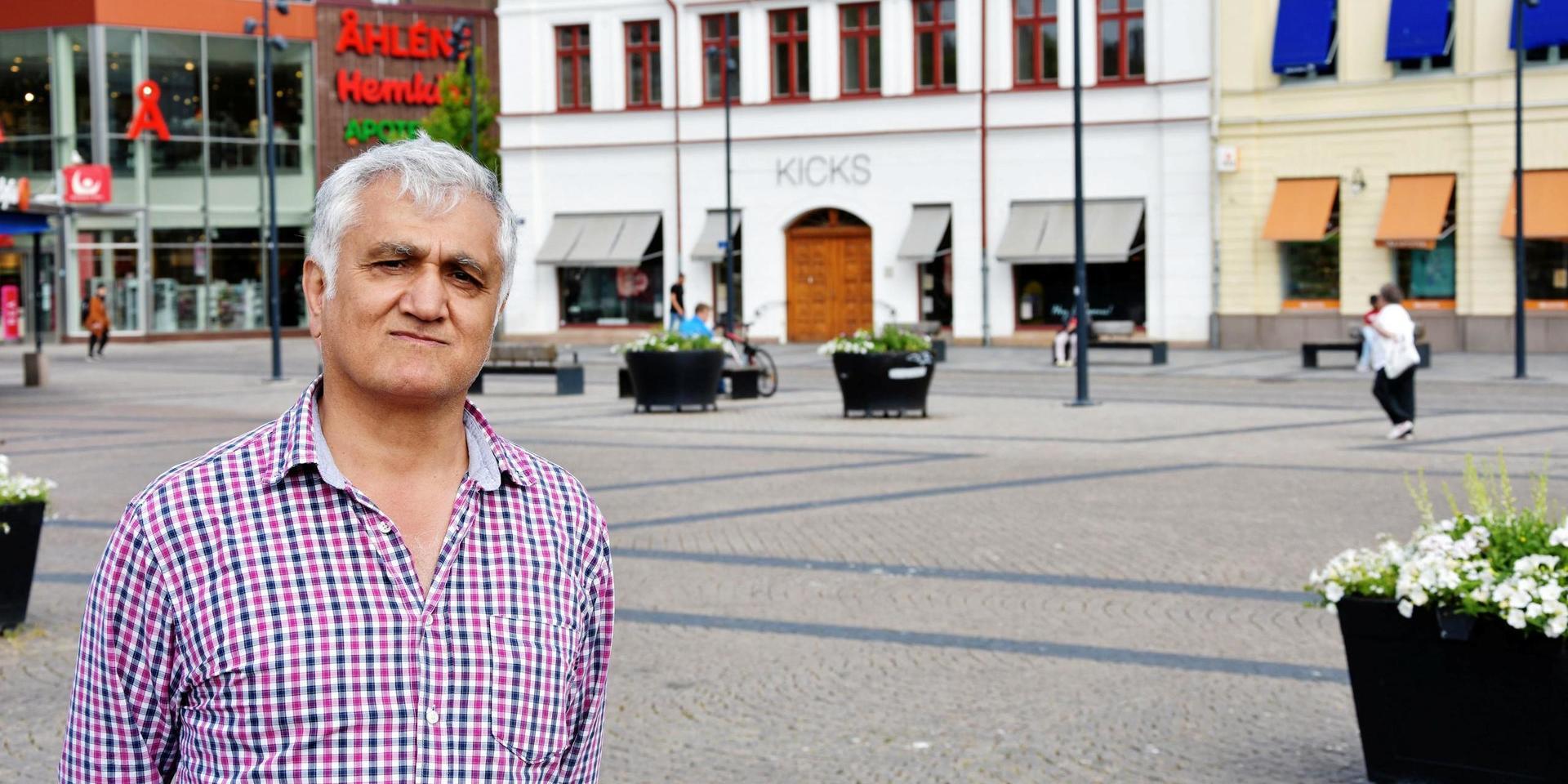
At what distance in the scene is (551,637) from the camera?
2.61m

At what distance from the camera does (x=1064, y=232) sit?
134 ft

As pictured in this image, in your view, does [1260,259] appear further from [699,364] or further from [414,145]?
[414,145]

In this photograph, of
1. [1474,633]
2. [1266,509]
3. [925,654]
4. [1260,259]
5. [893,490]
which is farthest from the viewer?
[1260,259]

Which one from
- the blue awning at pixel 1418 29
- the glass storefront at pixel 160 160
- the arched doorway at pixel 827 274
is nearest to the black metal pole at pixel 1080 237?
the blue awning at pixel 1418 29

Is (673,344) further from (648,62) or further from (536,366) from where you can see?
(648,62)

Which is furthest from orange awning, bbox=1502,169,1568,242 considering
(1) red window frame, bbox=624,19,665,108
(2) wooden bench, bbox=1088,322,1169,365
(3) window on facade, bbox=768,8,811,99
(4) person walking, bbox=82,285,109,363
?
(4) person walking, bbox=82,285,109,363

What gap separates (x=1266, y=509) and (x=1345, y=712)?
19.9ft

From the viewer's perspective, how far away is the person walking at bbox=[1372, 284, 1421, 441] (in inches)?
713

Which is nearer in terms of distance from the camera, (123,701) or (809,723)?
(123,701)

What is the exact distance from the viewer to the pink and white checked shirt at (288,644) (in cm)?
246

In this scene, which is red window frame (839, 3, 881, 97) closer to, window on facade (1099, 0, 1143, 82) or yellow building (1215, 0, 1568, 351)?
window on facade (1099, 0, 1143, 82)

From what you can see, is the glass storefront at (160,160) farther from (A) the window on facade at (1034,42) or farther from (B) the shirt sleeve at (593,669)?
(B) the shirt sleeve at (593,669)

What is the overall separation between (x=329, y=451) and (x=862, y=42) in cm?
4183

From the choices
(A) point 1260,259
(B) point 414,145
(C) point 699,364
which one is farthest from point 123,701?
(A) point 1260,259
